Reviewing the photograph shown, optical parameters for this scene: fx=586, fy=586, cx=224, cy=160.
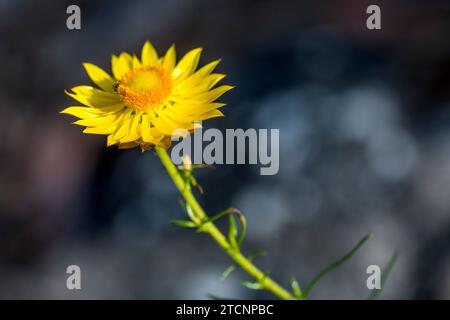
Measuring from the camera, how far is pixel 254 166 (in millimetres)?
2531

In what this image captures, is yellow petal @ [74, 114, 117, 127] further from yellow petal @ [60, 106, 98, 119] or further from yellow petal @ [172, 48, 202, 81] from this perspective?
yellow petal @ [172, 48, 202, 81]

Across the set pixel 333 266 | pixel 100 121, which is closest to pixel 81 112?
pixel 100 121

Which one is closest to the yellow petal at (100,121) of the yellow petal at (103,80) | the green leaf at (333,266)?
the yellow petal at (103,80)

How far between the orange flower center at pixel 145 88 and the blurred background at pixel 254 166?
45.5 inches

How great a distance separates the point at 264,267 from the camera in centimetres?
233

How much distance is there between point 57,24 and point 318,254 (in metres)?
1.79

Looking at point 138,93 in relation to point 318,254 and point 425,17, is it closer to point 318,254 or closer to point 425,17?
point 318,254

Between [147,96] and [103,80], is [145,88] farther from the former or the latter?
[103,80]

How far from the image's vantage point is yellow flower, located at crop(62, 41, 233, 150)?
1.24 m

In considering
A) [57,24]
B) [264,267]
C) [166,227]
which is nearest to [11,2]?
[57,24]

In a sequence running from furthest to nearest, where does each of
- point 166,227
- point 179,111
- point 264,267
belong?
point 166,227 → point 264,267 → point 179,111

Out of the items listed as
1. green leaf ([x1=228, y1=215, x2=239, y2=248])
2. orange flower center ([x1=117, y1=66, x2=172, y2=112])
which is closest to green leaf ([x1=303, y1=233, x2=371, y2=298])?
green leaf ([x1=228, y1=215, x2=239, y2=248])

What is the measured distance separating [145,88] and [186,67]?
0.41 ft

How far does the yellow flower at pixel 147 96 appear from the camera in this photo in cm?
124
